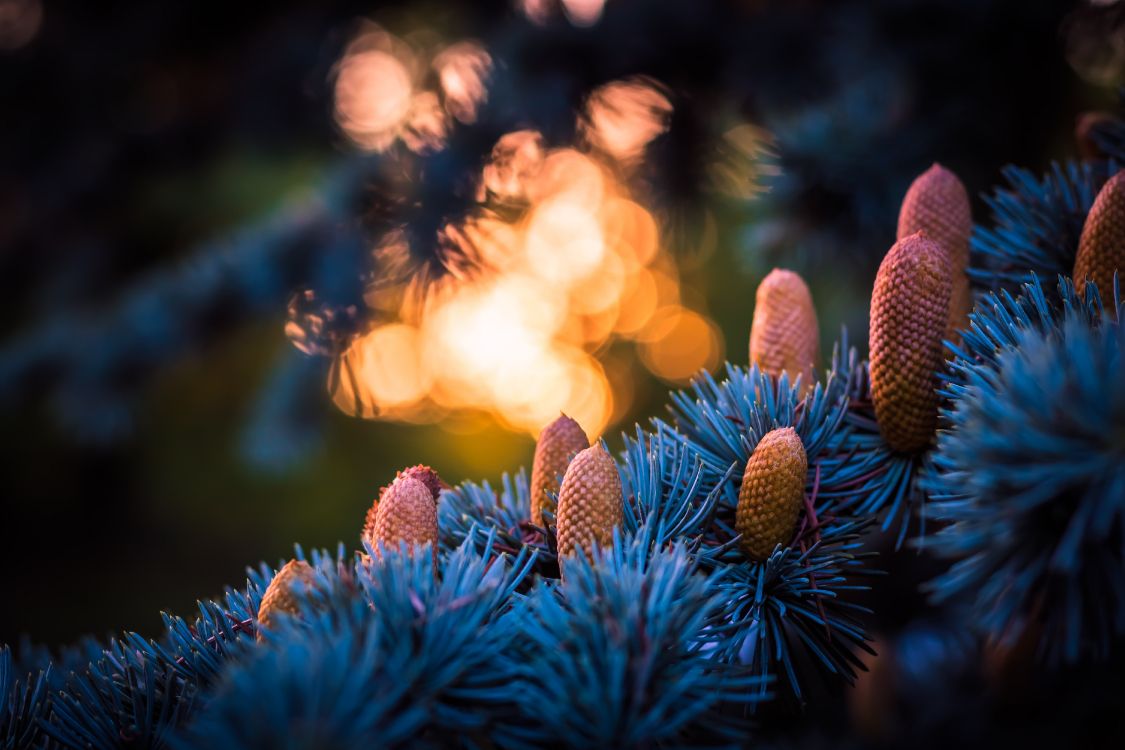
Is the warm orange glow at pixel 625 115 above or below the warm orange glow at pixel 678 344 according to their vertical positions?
below

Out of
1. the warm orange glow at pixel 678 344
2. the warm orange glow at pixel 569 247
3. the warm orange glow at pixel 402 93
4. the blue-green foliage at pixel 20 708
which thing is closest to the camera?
the blue-green foliage at pixel 20 708

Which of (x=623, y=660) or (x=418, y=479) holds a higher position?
(x=418, y=479)

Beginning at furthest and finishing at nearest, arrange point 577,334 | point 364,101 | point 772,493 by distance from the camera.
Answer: point 577,334 → point 364,101 → point 772,493

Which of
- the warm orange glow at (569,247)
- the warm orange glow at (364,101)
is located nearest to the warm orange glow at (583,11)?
the warm orange glow at (364,101)

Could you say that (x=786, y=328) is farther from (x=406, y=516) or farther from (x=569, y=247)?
(x=569, y=247)

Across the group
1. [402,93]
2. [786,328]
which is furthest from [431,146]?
[402,93]

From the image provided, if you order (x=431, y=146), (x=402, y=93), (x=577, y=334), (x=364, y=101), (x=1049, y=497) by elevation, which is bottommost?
(x=1049, y=497)

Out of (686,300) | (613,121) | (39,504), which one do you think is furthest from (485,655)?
(39,504)

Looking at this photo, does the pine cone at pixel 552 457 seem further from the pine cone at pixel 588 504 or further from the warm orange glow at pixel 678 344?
the warm orange glow at pixel 678 344
